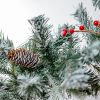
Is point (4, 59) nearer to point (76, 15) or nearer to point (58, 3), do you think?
point (76, 15)

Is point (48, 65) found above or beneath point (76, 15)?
beneath

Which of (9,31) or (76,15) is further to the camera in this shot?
(9,31)

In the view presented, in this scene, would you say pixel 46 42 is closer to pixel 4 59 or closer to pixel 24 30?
pixel 4 59

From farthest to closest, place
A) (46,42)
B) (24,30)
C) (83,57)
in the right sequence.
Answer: (24,30) < (46,42) < (83,57)

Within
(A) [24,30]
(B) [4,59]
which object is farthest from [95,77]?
(A) [24,30]

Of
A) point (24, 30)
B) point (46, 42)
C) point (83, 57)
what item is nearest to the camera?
point (83, 57)

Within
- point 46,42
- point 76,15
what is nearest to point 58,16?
point 76,15
